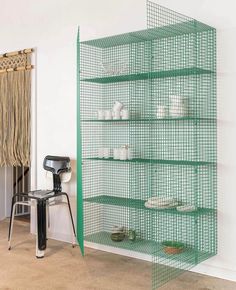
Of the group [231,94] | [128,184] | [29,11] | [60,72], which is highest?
[29,11]

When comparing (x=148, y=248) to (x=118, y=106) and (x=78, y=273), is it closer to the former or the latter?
(x=78, y=273)

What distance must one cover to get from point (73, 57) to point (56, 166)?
1.18 metres

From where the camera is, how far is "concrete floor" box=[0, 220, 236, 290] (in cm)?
324

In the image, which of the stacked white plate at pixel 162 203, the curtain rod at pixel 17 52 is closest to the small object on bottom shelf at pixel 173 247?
the stacked white plate at pixel 162 203

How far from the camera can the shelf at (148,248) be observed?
3.34 meters

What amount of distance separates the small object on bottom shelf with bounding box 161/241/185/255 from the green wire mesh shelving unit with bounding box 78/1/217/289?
0.03 m

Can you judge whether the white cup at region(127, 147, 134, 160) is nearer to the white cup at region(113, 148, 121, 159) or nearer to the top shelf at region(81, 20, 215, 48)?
the white cup at region(113, 148, 121, 159)

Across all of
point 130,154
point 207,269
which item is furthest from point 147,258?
point 130,154

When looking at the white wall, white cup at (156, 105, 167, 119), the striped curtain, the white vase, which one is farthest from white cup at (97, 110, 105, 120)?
the striped curtain

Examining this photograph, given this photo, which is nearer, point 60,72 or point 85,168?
Answer: point 85,168

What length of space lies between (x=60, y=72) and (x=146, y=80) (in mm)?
1174

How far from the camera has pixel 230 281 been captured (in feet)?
11.0

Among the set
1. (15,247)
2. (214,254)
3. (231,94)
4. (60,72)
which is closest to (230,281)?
(214,254)

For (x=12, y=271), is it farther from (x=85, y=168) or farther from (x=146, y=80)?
(x=146, y=80)
